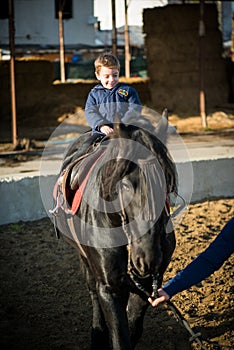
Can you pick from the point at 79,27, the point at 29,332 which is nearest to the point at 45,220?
the point at 29,332

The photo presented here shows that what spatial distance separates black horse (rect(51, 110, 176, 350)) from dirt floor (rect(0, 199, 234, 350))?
1.46ft

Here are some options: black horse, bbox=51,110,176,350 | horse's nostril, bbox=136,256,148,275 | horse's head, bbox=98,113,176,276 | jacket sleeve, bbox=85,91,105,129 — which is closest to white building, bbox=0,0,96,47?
jacket sleeve, bbox=85,91,105,129

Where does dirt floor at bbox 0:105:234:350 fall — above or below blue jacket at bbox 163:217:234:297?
below

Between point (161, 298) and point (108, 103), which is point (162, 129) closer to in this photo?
point (161, 298)

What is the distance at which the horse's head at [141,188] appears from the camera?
2.98 meters

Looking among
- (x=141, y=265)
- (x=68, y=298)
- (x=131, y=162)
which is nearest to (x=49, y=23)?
(x=68, y=298)

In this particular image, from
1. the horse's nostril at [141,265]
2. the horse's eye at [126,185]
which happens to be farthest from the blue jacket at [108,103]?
Result: the horse's nostril at [141,265]

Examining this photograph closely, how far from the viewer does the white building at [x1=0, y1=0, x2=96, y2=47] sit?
31.4 m

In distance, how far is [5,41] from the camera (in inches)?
1166

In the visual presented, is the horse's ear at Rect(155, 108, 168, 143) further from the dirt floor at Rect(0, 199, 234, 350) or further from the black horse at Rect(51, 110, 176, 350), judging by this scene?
the dirt floor at Rect(0, 199, 234, 350)

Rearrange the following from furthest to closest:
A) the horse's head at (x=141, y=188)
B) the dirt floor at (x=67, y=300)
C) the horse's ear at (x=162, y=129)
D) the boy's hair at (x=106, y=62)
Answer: the dirt floor at (x=67, y=300) < the boy's hair at (x=106, y=62) < the horse's ear at (x=162, y=129) < the horse's head at (x=141, y=188)

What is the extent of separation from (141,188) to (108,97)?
154cm

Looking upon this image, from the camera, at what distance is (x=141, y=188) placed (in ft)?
9.82

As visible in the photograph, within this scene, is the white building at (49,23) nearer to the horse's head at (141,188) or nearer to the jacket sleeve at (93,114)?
the jacket sleeve at (93,114)
